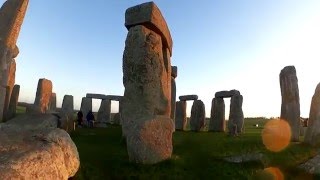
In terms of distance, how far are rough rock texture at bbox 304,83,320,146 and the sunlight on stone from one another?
5.25 meters

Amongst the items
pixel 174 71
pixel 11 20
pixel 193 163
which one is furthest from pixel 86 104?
pixel 193 163

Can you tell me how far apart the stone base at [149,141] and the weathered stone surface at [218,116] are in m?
17.9

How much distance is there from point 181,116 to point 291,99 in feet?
41.7

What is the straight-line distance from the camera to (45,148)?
475 cm

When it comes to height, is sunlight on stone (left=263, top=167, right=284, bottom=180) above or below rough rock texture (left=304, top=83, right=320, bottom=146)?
below

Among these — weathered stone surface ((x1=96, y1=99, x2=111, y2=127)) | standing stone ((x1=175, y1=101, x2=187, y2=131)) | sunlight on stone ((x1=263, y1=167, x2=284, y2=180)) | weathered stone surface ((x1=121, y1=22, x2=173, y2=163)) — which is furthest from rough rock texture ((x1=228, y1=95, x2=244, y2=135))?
weathered stone surface ((x1=121, y1=22, x2=173, y2=163))

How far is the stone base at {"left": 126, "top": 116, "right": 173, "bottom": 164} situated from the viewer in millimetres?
10727

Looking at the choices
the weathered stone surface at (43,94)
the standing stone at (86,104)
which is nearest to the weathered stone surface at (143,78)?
the weathered stone surface at (43,94)

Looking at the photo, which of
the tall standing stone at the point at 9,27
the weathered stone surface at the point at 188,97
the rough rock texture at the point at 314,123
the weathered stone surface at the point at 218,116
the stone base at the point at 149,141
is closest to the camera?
the stone base at the point at 149,141

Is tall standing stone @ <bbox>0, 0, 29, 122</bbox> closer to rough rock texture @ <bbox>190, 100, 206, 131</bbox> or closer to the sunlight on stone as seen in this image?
the sunlight on stone

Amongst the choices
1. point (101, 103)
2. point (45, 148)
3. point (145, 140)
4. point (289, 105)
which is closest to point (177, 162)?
point (145, 140)

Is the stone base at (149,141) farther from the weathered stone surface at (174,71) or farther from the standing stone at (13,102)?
the weathered stone surface at (174,71)

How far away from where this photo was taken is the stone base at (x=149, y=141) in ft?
35.2

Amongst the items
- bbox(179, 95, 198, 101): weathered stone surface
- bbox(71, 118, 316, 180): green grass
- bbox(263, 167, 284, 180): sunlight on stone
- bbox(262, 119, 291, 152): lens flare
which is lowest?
bbox(263, 167, 284, 180): sunlight on stone
